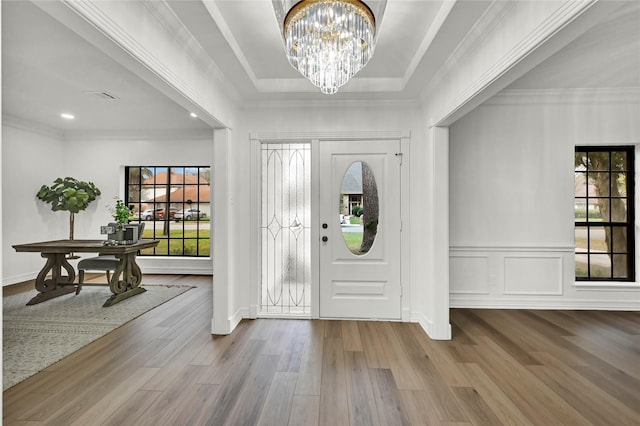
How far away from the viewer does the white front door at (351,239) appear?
3.79 meters

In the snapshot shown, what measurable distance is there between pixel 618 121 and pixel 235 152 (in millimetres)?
4636

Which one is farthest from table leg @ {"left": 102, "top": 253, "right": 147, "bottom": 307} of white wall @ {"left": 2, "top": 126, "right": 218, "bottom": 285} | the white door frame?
the white door frame

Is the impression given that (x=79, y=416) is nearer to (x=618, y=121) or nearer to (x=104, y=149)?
(x=104, y=149)

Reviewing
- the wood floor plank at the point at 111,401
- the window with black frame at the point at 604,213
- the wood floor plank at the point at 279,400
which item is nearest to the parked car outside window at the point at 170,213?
the wood floor plank at the point at 111,401

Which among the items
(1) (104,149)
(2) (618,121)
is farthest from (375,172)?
(1) (104,149)

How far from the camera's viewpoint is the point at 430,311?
344cm

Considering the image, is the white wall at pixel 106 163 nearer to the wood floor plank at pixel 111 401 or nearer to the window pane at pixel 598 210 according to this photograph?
the wood floor plank at pixel 111 401

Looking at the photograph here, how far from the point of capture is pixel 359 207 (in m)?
3.84

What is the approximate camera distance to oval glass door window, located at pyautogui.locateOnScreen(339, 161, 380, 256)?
3.83 meters

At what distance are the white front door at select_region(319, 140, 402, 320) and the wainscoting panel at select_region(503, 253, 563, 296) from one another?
1.55m

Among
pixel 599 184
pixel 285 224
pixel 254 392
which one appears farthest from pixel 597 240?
pixel 254 392

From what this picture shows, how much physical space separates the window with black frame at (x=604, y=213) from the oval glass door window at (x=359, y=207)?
275 cm

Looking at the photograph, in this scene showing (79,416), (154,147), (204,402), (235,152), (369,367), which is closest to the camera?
(79,416)

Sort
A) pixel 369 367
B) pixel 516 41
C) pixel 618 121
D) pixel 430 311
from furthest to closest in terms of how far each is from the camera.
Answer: pixel 618 121 < pixel 430 311 < pixel 369 367 < pixel 516 41
